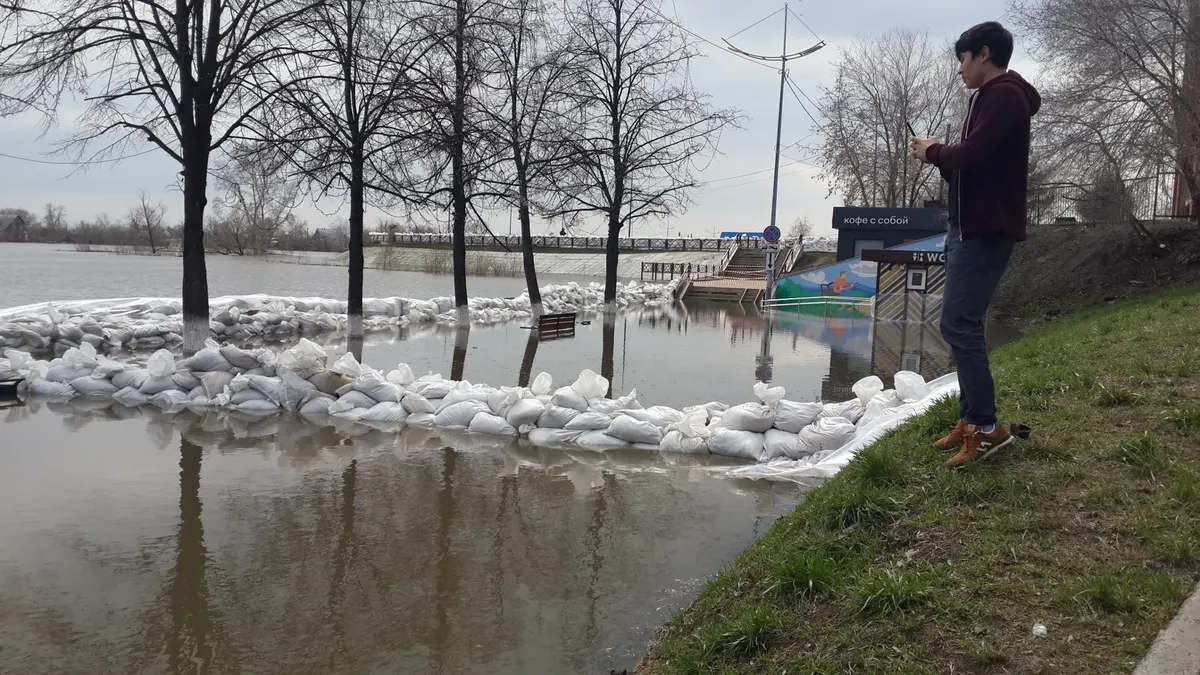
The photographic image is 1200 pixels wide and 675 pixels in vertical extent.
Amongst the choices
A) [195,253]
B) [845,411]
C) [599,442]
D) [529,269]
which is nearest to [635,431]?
[599,442]

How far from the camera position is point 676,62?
20.9 meters

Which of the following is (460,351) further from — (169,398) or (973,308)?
(973,308)

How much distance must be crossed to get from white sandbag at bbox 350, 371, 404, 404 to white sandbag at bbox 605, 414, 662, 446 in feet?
8.00

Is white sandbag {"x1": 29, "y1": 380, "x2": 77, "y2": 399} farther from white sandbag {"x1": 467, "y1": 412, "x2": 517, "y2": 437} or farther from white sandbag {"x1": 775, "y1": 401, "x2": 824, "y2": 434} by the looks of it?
white sandbag {"x1": 775, "y1": 401, "x2": 824, "y2": 434}

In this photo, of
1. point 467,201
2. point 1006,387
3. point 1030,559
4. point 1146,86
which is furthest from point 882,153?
point 1030,559

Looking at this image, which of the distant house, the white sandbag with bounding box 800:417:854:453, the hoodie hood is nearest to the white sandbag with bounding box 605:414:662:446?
the white sandbag with bounding box 800:417:854:453

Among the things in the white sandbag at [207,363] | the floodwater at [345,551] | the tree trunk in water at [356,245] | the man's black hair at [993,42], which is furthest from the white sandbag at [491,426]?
the tree trunk in water at [356,245]

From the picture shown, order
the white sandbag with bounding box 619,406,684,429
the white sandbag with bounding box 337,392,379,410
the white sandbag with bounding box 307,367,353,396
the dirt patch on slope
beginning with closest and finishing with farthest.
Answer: the white sandbag with bounding box 619,406,684,429
the white sandbag with bounding box 337,392,379,410
the white sandbag with bounding box 307,367,353,396
the dirt patch on slope

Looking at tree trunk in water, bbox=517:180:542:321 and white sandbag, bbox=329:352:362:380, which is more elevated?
tree trunk in water, bbox=517:180:542:321

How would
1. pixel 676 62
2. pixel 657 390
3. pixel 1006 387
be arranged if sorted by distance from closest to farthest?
pixel 1006 387 → pixel 657 390 → pixel 676 62

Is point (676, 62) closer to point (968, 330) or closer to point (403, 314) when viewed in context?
point (403, 314)

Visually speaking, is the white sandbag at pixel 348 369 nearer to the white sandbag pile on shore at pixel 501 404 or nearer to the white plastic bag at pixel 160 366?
the white sandbag pile on shore at pixel 501 404

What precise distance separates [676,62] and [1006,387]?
57.6 feet

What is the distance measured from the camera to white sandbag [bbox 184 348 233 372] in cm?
898
